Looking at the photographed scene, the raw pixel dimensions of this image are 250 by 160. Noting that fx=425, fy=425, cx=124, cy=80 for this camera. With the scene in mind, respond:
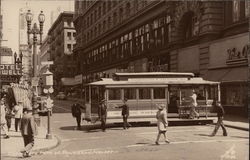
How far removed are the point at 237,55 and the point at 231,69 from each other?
137 cm

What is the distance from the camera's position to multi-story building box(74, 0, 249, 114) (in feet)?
96.7

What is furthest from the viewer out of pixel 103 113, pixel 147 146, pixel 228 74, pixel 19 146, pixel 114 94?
pixel 228 74

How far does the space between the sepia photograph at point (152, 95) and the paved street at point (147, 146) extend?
0.04 meters

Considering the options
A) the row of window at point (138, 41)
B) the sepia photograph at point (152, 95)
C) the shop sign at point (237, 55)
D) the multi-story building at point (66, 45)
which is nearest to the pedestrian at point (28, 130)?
the sepia photograph at point (152, 95)

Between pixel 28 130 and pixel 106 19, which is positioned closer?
pixel 28 130

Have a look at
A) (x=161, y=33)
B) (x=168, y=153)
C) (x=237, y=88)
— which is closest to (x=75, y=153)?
(x=168, y=153)

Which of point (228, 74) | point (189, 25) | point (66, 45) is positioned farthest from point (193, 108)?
point (66, 45)

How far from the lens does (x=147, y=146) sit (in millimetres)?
16000

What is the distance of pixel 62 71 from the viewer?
109125mm

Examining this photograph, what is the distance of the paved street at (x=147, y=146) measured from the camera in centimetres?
1369

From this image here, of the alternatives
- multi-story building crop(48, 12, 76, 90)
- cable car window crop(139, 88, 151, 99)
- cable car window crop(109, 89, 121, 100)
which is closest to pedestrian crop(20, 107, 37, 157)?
cable car window crop(109, 89, 121, 100)

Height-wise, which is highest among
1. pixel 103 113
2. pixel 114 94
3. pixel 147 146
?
pixel 114 94

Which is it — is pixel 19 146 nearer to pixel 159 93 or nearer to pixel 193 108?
pixel 159 93

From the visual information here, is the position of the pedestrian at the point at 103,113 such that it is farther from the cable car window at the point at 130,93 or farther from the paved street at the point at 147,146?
the cable car window at the point at 130,93
